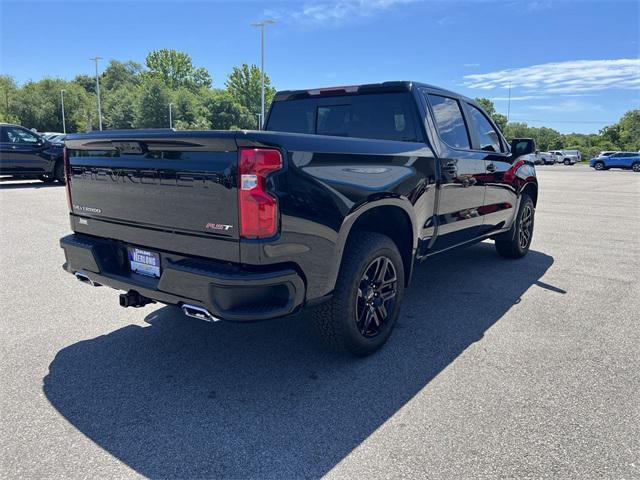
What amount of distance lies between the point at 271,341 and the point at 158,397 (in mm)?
1004

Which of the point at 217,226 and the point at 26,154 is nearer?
the point at 217,226

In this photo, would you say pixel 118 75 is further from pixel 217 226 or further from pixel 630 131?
pixel 217 226

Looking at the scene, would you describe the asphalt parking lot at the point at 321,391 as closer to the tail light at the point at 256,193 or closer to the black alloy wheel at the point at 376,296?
the black alloy wheel at the point at 376,296

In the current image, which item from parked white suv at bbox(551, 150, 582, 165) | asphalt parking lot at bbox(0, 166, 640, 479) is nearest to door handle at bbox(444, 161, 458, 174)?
asphalt parking lot at bbox(0, 166, 640, 479)

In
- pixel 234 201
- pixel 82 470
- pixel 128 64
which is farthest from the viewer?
pixel 128 64

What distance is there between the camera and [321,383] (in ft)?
9.74

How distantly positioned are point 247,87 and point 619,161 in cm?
6997

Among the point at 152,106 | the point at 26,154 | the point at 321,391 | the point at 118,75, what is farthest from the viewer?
the point at 118,75

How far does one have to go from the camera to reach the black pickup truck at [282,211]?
244 cm

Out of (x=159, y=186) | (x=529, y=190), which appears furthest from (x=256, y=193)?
(x=529, y=190)

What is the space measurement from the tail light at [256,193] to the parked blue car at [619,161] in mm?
42655

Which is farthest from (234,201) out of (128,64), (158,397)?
(128,64)

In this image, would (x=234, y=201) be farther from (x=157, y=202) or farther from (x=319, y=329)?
(x=319, y=329)

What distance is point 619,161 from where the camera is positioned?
38.1 metres
